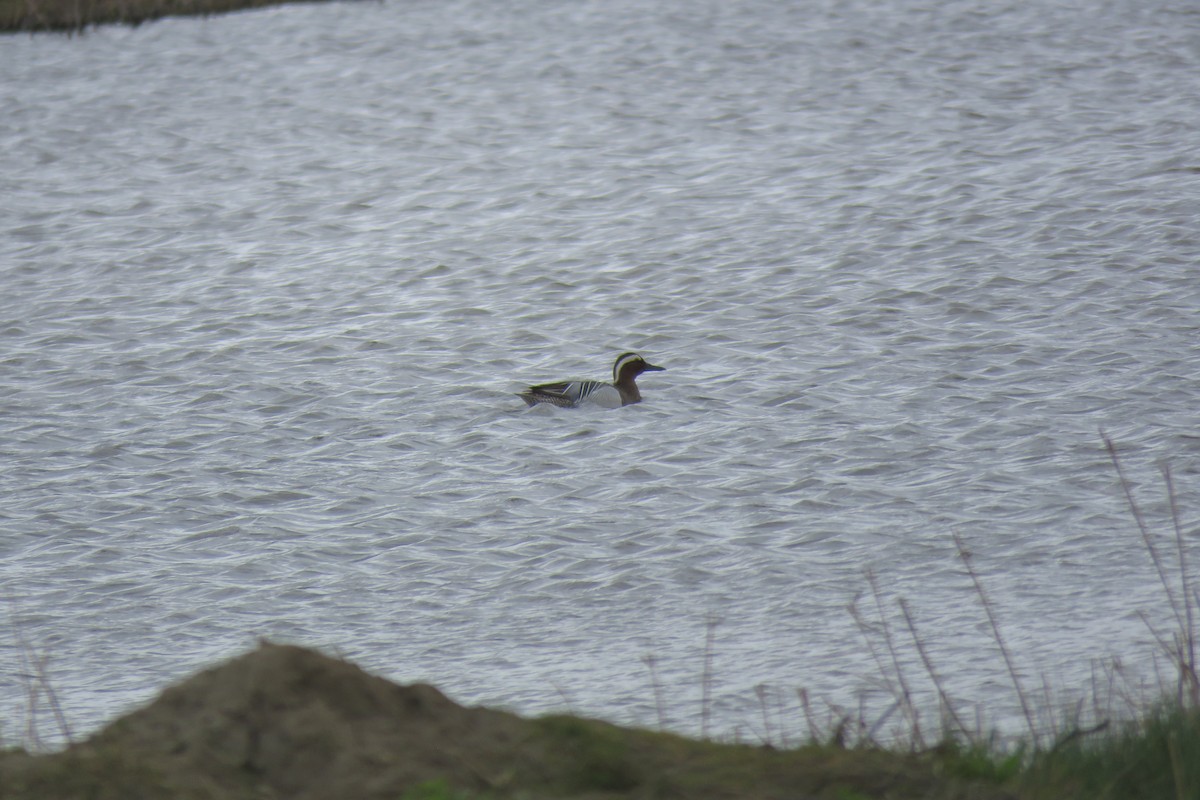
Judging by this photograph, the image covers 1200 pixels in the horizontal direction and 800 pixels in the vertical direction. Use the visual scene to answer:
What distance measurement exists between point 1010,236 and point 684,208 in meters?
4.00


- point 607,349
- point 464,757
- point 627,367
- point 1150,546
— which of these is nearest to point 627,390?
point 627,367

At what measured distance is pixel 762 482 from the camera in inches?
426

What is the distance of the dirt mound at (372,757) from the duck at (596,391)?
7422mm

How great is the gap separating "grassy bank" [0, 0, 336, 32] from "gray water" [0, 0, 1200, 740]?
42cm

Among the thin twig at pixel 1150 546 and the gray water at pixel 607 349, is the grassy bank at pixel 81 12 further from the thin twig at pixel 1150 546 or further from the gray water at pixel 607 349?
the thin twig at pixel 1150 546

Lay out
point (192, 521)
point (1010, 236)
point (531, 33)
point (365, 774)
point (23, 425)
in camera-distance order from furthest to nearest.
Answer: point (531, 33) → point (1010, 236) → point (23, 425) → point (192, 521) → point (365, 774)

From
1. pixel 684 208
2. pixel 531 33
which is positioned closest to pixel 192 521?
pixel 684 208

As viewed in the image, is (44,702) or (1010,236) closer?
(44,702)

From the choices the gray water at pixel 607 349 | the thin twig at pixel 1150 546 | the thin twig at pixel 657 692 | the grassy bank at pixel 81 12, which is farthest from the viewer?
the grassy bank at pixel 81 12

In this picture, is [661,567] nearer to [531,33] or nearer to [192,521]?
[192,521]

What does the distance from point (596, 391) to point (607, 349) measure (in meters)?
1.63

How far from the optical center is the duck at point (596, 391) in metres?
12.7

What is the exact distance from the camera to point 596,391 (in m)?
12.8

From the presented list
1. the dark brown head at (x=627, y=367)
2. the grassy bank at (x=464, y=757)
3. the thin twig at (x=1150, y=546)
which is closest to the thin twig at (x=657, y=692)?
the grassy bank at (x=464, y=757)
